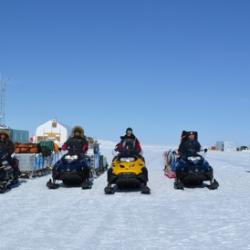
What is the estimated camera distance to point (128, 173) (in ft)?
44.9

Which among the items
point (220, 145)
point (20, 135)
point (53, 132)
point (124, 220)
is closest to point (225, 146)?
point (220, 145)

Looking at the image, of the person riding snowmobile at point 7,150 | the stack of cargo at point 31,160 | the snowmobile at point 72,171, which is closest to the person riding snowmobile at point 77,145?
the snowmobile at point 72,171

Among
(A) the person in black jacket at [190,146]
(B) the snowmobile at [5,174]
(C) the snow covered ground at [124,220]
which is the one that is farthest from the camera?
(A) the person in black jacket at [190,146]

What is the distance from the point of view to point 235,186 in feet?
Answer: 52.1

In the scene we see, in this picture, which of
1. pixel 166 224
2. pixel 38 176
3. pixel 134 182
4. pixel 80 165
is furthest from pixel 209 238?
pixel 38 176

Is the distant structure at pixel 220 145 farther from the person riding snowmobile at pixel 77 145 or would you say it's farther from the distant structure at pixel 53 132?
the person riding snowmobile at pixel 77 145

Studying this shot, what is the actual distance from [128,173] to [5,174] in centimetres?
362

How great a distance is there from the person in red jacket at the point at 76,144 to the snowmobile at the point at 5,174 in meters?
1.82

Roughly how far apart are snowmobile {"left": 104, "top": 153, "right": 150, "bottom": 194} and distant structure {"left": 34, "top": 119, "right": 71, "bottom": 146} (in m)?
60.9

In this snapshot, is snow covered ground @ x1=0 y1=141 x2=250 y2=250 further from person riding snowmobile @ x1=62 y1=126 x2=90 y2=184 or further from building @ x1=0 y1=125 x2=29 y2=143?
building @ x1=0 y1=125 x2=29 y2=143

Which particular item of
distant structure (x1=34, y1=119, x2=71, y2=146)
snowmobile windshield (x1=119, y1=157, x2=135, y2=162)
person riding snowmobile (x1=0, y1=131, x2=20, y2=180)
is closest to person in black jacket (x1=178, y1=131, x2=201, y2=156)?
snowmobile windshield (x1=119, y1=157, x2=135, y2=162)

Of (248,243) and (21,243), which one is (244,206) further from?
(21,243)

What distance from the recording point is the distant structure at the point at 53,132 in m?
75.6

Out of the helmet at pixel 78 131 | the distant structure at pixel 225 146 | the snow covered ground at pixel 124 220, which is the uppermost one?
the helmet at pixel 78 131
